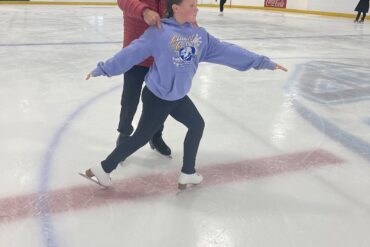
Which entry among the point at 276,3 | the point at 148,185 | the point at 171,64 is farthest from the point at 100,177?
the point at 276,3

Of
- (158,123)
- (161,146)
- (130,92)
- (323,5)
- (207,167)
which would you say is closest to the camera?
(158,123)

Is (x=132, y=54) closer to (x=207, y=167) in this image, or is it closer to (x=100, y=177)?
(x=100, y=177)

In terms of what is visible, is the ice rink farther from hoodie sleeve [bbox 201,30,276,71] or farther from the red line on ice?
hoodie sleeve [bbox 201,30,276,71]

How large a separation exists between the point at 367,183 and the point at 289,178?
1.14 ft

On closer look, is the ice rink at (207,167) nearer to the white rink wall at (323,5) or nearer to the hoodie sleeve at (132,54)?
the hoodie sleeve at (132,54)

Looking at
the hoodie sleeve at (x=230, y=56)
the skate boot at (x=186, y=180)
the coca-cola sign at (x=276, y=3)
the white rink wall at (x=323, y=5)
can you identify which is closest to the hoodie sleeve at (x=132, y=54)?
the hoodie sleeve at (x=230, y=56)

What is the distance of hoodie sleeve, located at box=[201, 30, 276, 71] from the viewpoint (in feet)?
4.93

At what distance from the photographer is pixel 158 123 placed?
1.49 metres

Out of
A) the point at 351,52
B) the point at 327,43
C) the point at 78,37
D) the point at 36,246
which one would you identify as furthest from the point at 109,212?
the point at 327,43

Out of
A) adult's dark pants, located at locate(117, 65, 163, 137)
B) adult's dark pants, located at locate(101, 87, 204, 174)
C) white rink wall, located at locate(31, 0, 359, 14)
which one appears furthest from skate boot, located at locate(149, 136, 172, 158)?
white rink wall, located at locate(31, 0, 359, 14)

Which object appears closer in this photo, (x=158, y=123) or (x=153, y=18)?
(x=153, y=18)

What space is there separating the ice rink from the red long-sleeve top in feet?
1.99

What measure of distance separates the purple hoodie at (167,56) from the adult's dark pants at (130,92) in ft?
0.68

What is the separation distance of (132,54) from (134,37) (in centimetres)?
28
